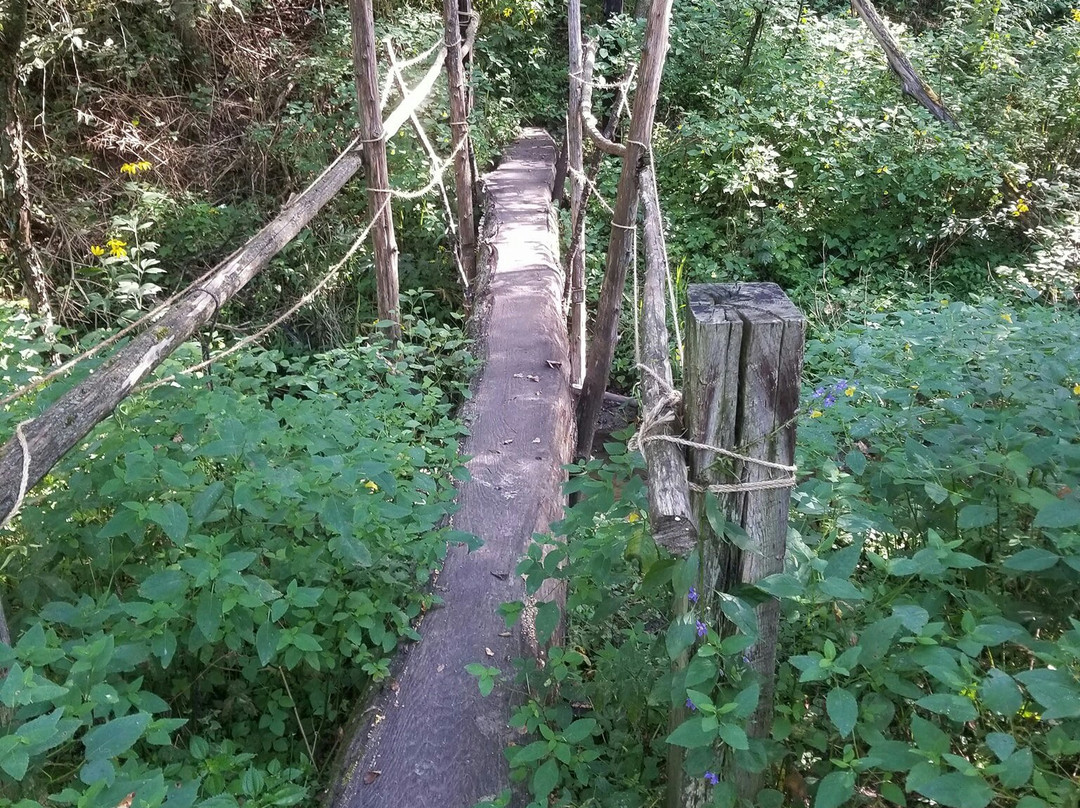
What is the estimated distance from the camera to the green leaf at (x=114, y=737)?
1.49 m

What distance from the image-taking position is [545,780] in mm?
1820

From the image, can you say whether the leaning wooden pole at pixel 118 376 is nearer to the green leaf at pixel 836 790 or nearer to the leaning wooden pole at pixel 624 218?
the leaning wooden pole at pixel 624 218

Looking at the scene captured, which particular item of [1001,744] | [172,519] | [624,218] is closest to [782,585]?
[1001,744]

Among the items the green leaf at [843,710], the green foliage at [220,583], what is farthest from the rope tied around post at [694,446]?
the green foliage at [220,583]

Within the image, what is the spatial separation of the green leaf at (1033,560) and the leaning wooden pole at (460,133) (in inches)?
218

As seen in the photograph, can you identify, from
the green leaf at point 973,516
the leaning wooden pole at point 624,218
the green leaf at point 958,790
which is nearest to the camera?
the green leaf at point 958,790

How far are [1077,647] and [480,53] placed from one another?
1028cm

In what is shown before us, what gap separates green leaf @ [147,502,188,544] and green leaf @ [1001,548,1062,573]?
190 cm

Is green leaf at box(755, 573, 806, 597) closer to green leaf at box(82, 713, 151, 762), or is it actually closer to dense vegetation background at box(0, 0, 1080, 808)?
dense vegetation background at box(0, 0, 1080, 808)

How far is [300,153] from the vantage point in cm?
772

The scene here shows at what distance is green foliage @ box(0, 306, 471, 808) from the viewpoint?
1.95 metres

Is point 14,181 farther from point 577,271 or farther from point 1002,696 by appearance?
point 1002,696

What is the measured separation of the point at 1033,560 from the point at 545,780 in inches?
45.8

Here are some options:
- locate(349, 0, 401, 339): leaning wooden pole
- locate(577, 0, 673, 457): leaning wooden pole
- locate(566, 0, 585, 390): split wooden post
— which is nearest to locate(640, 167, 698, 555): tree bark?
locate(577, 0, 673, 457): leaning wooden pole
